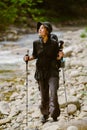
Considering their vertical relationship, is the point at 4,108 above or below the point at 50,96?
below

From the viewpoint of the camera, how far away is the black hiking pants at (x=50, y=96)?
19.7 feet

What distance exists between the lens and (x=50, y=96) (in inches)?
238

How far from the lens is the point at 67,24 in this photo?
3134 centimetres

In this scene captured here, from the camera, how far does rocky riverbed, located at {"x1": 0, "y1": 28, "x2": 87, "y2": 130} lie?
652 cm

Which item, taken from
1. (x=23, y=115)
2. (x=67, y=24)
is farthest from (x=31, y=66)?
(x=67, y=24)

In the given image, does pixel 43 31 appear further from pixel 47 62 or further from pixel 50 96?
pixel 50 96

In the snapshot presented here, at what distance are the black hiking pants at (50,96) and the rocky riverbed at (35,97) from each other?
17 centimetres

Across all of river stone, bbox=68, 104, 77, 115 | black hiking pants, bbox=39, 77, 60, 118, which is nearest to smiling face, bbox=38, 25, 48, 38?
black hiking pants, bbox=39, 77, 60, 118

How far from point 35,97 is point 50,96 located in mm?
2518

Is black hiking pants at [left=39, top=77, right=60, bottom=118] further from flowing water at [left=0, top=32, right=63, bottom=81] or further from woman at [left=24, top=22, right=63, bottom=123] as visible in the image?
flowing water at [left=0, top=32, right=63, bottom=81]

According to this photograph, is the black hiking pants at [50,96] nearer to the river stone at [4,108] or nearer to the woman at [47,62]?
the woman at [47,62]

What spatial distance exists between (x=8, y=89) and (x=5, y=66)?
3.52 m

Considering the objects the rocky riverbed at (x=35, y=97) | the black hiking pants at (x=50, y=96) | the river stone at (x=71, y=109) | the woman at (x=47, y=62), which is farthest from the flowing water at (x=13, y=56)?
the woman at (x=47, y=62)

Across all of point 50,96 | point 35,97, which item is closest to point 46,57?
point 50,96
